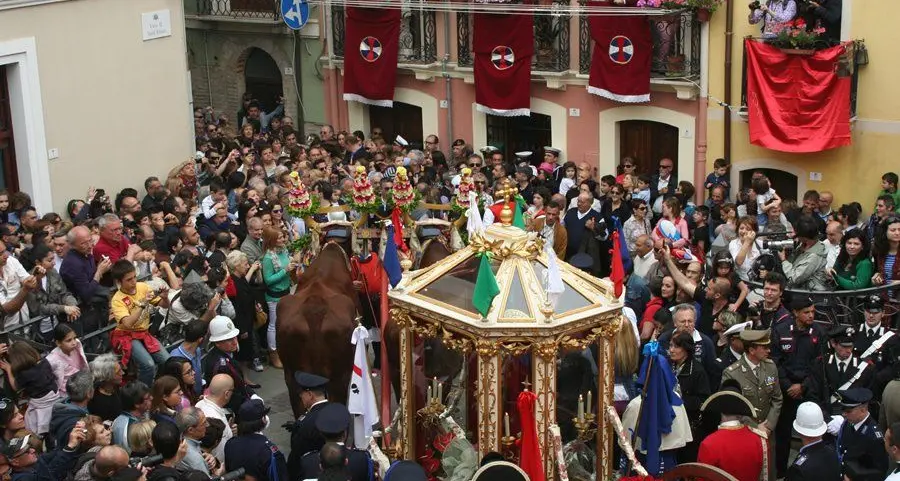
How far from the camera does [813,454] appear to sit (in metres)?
10.2

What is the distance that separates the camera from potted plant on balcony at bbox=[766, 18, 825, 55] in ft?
60.2

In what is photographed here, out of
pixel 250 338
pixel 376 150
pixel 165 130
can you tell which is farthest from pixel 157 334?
pixel 376 150

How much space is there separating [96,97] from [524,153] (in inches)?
257

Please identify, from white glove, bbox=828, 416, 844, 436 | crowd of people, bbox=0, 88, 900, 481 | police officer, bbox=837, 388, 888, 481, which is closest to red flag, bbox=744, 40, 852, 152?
crowd of people, bbox=0, 88, 900, 481

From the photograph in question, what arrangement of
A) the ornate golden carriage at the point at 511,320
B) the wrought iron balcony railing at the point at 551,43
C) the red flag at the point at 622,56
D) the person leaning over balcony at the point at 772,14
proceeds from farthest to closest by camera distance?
the wrought iron balcony railing at the point at 551,43 < the red flag at the point at 622,56 < the person leaning over balcony at the point at 772,14 < the ornate golden carriage at the point at 511,320

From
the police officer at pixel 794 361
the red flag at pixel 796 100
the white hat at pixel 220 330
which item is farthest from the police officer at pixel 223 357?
the red flag at pixel 796 100

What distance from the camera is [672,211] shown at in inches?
658

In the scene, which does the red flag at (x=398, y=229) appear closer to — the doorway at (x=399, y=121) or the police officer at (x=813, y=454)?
the police officer at (x=813, y=454)

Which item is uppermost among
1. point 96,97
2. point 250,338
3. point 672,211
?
point 96,97

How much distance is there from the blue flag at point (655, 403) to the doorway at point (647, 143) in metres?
10.5

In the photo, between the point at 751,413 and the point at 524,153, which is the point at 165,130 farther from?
the point at 751,413

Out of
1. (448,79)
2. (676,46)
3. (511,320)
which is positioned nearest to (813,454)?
(511,320)

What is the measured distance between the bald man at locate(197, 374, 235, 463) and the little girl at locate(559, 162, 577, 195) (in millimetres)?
9414

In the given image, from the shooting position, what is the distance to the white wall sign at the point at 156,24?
19953 mm
